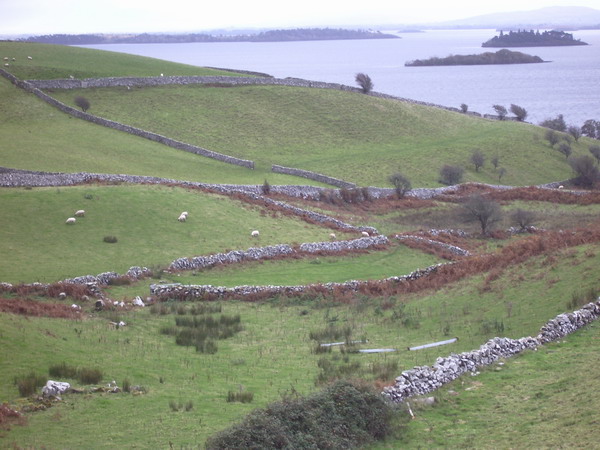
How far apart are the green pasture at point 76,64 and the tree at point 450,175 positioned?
40543 millimetres

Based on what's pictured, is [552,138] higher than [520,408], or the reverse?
[552,138]

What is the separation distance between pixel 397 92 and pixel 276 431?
592ft

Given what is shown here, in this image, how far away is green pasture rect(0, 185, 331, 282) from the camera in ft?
120

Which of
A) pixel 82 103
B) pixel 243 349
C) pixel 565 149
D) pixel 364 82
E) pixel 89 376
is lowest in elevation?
pixel 243 349

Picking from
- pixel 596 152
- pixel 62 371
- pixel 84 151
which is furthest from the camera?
pixel 596 152

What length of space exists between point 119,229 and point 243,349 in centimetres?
1906

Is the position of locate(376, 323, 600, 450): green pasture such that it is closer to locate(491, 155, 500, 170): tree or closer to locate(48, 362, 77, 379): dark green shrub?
locate(48, 362, 77, 379): dark green shrub

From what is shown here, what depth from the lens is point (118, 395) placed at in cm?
1897

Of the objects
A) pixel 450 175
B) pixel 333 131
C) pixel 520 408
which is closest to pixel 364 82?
pixel 333 131

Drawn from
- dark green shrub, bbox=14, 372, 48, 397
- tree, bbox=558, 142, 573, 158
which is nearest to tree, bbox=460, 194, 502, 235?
dark green shrub, bbox=14, 372, 48, 397

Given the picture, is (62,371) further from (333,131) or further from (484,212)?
(333,131)

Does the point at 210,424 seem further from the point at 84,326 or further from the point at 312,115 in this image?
the point at 312,115

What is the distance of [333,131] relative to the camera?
88.8 meters

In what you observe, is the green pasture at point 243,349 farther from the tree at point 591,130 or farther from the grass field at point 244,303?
the tree at point 591,130
